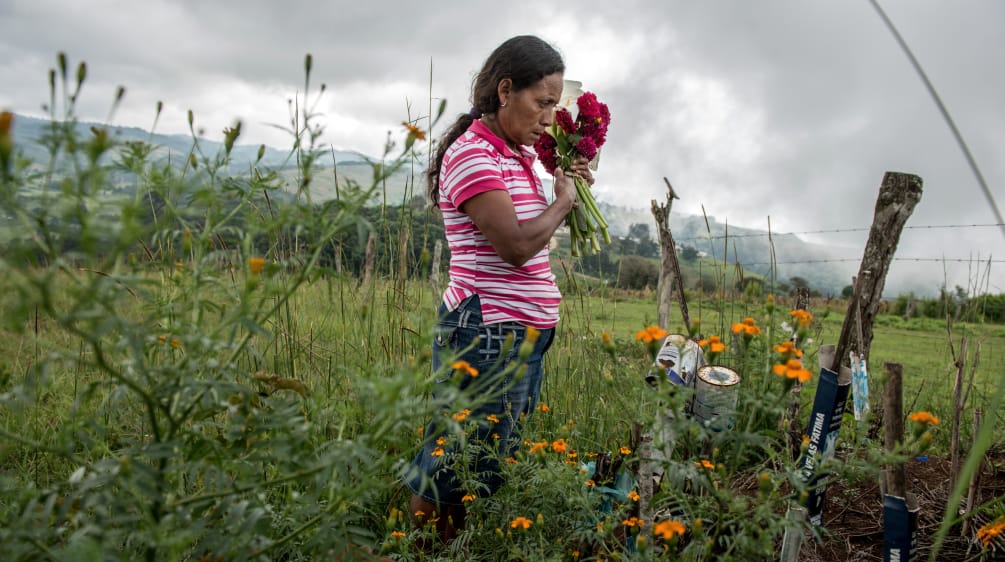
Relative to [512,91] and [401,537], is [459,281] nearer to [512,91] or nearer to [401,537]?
[512,91]

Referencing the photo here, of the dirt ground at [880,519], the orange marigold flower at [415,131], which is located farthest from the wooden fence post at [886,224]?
the orange marigold flower at [415,131]

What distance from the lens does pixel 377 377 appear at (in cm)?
107

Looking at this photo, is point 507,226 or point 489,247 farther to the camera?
point 489,247

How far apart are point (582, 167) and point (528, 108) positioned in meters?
0.41

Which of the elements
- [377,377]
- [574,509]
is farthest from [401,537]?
[377,377]

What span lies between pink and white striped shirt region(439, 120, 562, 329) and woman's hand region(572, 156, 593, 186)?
33 centimetres

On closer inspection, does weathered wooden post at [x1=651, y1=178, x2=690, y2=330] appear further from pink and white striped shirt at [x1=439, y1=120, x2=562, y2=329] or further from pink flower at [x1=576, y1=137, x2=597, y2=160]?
pink and white striped shirt at [x1=439, y1=120, x2=562, y2=329]

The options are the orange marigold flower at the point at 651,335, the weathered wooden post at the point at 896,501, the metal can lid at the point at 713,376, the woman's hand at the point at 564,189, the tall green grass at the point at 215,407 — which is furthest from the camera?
the woman's hand at the point at 564,189

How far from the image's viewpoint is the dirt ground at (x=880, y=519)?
2064 millimetres

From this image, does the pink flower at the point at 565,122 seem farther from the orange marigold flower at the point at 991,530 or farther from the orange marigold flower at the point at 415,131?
the orange marigold flower at the point at 991,530

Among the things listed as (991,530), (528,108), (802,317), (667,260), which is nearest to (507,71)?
(528,108)

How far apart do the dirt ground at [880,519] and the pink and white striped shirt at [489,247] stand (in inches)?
41.0

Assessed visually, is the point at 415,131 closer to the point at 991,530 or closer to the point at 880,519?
the point at 991,530

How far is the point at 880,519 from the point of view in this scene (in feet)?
7.39
